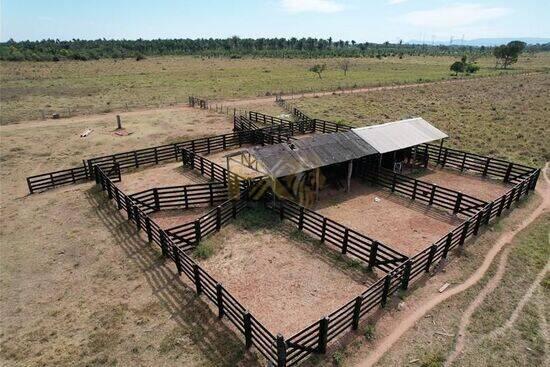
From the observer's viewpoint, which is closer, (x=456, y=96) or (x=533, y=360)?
(x=533, y=360)

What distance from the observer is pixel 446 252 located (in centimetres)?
1295

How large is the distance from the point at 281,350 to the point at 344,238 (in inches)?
229

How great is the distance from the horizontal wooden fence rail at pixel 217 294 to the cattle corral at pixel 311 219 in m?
0.04

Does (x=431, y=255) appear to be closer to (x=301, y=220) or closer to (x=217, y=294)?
(x=301, y=220)

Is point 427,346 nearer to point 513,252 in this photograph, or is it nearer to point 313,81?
point 513,252

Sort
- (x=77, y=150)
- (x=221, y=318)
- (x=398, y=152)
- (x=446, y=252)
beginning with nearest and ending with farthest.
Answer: (x=221, y=318) < (x=446, y=252) < (x=398, y=152) < (x=77, y=150)

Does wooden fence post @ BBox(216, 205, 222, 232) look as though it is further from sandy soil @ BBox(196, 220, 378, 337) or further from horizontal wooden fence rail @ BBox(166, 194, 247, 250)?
sandy soil @ BBox(196, 220, 378, 337)

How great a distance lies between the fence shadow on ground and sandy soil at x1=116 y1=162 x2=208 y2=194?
3.84 metres

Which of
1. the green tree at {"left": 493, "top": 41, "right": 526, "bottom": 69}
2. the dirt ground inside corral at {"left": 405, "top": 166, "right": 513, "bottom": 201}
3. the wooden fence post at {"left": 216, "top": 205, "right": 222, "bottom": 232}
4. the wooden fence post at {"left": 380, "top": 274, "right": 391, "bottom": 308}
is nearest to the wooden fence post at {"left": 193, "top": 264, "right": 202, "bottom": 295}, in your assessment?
the wooden fence post at {"left": 216, "top": 205, "right": 222, "bottom": 232}

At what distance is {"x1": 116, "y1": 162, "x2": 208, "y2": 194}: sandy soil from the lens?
65.4ft

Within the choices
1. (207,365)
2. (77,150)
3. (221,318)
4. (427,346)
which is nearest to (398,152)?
(427,346)

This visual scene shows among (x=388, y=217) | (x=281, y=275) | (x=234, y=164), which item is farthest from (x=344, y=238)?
(x=234, y=164)

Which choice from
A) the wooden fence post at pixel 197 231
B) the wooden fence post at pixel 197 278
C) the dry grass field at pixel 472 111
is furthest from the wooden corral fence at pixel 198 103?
the wooden fence post at pixel 197 278

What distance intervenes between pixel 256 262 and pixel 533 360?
8.52 meters
